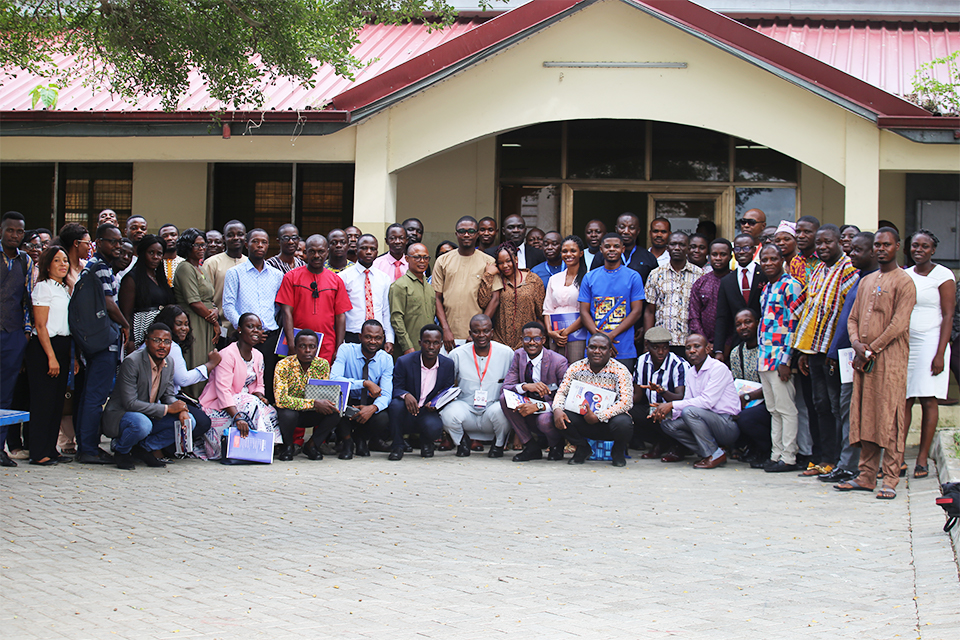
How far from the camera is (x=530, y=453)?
9250 mm

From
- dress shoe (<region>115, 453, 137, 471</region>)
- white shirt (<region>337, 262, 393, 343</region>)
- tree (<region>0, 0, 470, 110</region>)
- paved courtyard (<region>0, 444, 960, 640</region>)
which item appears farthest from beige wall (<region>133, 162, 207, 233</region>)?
paved courtyard (<region>0, 444, 960, 640</region>)

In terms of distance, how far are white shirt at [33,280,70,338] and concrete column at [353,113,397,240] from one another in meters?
4.24

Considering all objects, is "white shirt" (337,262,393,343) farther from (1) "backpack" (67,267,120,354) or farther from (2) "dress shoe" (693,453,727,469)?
(2) "dress shoe" (693,453,727,469)

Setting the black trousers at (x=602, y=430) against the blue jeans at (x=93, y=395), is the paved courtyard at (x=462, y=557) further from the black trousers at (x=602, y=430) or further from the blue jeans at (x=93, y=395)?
the black trousers at (x=602, y=430)

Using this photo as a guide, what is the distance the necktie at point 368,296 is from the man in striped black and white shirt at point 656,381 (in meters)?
2.68

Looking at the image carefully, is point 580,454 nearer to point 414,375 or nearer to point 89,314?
point 414,375

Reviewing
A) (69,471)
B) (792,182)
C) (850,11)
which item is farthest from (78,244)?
(850,11)

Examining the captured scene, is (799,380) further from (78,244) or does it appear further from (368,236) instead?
(78,244)

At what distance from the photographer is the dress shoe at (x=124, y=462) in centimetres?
833

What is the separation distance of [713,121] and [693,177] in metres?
2.19

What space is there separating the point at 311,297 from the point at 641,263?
3288mm

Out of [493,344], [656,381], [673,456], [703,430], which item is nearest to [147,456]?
[493,344]

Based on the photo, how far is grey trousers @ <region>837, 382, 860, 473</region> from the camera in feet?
25.9

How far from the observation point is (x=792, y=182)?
13539 mm
